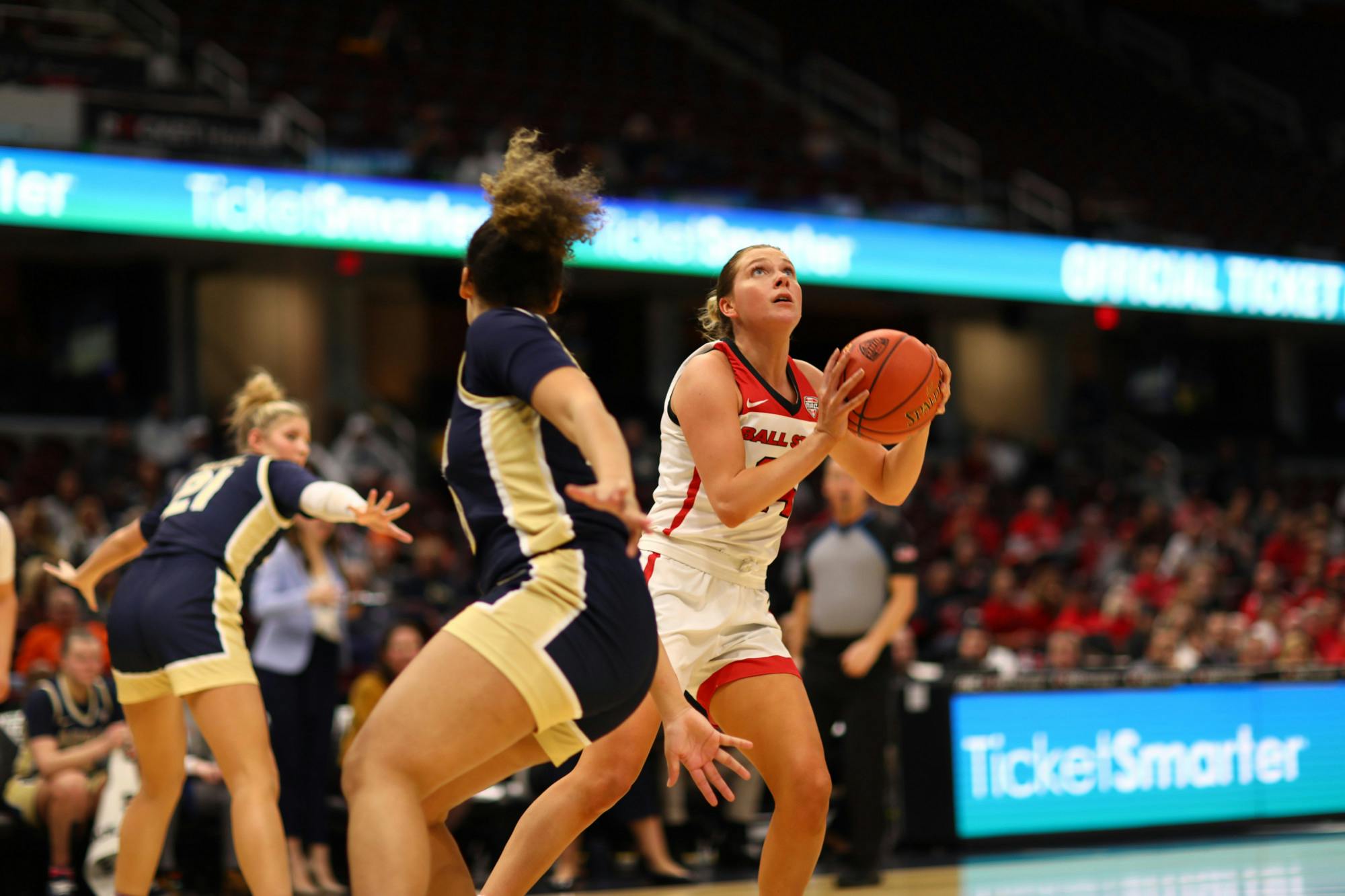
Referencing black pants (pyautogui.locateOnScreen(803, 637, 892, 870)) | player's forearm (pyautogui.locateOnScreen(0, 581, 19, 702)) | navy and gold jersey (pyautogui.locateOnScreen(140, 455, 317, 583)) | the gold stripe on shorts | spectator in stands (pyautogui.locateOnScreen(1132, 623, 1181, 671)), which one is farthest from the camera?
spectator in stands (pyautogui.locateOnScreen(1132, 623, 1181, 671))

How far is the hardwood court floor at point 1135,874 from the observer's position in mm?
6340

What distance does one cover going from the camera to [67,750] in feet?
21.8

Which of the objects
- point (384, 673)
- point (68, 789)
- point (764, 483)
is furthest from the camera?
point (384, 673)

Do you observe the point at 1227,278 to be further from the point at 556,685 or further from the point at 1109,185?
the point at 556,685

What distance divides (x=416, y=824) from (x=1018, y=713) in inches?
230

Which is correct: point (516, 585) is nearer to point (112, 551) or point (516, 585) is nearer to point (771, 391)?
point (771, 391)

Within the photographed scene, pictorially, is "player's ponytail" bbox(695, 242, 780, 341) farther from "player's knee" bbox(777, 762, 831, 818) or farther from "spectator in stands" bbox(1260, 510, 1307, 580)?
"spectator in stands" bbox(1260, 510, 1307, 580)

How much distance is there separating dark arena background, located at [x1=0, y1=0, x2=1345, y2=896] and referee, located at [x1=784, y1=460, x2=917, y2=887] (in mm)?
71

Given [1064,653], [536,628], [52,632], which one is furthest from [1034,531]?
[536,628]

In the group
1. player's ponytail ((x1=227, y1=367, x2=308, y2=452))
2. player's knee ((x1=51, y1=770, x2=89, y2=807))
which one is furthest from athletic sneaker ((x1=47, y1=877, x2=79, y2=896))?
player's ponytail ((x1=227, y1=367, x2=308, y2=452))

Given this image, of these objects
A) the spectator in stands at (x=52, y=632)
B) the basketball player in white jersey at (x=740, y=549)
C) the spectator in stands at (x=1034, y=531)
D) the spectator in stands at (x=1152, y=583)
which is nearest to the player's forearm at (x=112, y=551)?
the basketball player in white jersey at (x=740, y=549)

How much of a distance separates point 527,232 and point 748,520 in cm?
123

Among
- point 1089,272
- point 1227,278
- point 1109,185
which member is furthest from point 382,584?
point 1109,185

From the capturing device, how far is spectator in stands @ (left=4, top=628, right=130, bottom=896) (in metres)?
6.52
